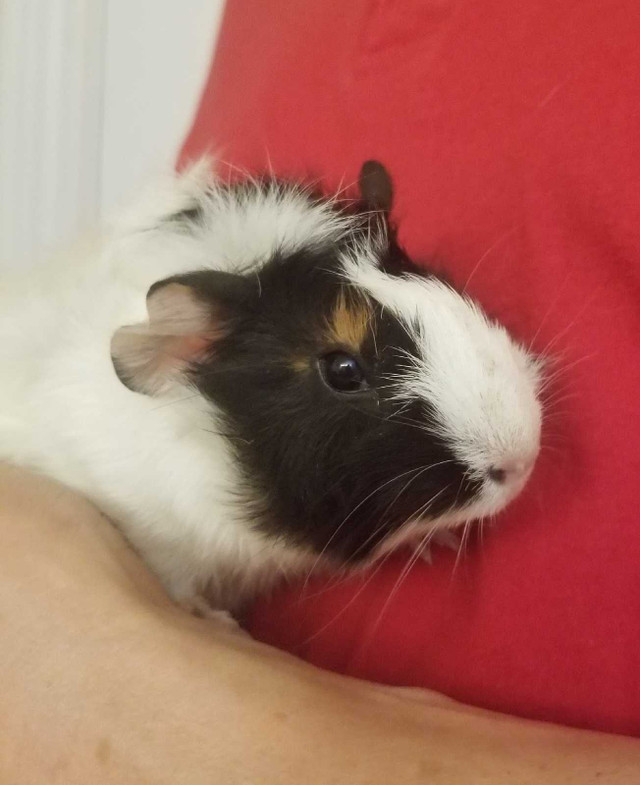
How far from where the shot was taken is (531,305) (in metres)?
0.88

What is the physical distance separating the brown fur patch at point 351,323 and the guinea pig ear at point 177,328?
11 cm

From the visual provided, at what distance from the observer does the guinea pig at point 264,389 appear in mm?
768

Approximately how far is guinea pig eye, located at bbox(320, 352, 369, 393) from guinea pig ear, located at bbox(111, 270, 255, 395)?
13 cm

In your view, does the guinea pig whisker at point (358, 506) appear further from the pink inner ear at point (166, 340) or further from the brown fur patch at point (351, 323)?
the pink inner ear at point (166, 340)

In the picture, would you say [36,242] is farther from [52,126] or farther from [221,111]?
[221,111]

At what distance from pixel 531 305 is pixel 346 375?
0.85 feet

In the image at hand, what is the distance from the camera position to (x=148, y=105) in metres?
2.10

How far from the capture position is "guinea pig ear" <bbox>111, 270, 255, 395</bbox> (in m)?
0.79

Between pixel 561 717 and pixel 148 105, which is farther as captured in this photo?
pixel 148 105

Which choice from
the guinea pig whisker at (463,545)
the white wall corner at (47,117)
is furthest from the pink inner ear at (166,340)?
the white wall corner at (47,117)

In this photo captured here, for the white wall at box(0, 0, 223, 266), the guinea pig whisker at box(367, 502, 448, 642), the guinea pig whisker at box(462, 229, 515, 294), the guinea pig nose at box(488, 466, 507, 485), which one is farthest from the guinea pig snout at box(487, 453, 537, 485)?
the white wall at box(0, 0, 223, 266)

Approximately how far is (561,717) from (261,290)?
55 cm

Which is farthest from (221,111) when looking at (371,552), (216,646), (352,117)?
(216,646)

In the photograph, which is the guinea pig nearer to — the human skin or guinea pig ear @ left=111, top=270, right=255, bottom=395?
guinea pig ear @ left=111, top=270, right=255, bottom=395
